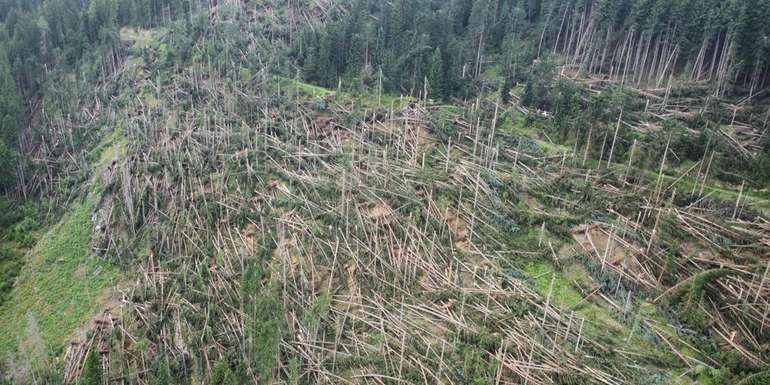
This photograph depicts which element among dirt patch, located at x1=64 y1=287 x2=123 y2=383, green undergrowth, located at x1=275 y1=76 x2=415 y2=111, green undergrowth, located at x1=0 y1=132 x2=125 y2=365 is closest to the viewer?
dirt patch, located at x1=64 y1=287 x2=123 y2=383

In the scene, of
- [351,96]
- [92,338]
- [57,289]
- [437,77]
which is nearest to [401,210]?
[351,96]

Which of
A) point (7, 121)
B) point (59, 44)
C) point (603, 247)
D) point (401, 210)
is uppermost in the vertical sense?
point (59, 44)

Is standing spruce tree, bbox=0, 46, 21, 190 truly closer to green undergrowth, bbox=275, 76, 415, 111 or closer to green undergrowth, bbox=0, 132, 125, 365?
Result: green undergrowth, bbox=0, 132, 125, 365

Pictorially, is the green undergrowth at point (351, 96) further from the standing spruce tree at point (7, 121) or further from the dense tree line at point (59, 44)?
the dense tree line at point (59, 44)

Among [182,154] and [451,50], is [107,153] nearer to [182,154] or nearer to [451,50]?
[182,154]

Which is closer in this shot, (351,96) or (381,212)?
(381,212)

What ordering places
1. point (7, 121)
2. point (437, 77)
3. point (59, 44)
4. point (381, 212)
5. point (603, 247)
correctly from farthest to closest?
1. point (59, 44)
2. point (7, 121)
3. point (437, 77)
4. point (381, 212)
5. point (603, 247)

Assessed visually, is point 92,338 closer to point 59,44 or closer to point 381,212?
point 381,212

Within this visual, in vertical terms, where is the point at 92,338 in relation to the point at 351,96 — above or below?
below

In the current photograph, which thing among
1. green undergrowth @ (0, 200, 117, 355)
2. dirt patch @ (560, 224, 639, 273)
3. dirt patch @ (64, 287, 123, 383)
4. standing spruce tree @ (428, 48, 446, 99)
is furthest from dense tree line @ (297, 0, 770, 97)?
dirt patch @ (64, 287, 123, 383)
